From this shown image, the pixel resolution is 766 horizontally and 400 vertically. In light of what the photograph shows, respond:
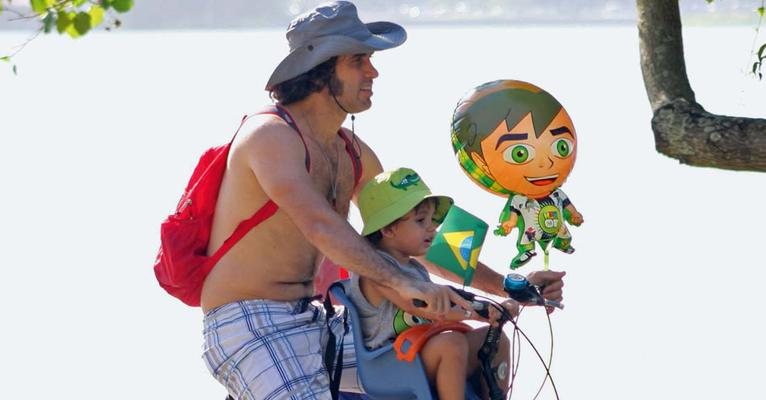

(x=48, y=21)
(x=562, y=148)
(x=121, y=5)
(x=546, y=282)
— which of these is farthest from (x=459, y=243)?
(x=48, y=21)

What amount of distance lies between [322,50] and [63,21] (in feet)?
2.20

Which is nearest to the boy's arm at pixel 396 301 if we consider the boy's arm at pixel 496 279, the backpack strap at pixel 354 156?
the boy's arm at pixel 496 279

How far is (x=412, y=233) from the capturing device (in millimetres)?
3982

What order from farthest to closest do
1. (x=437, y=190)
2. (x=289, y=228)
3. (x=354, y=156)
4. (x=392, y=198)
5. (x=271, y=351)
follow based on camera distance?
(x=437, y=190)
(x=354, y=156)
(x=289, y=228)
(x=271, y=351)
(x=392, y=198)

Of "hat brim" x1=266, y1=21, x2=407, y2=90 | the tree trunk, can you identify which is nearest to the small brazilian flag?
"hat brim" x1=266, y1=21, x2=407, y2=90

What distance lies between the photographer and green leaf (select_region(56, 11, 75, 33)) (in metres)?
3.73

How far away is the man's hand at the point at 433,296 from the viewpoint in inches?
146

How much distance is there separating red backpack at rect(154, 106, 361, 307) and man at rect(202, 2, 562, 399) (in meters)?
0.02

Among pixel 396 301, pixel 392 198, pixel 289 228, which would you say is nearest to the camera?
pixel 396 301

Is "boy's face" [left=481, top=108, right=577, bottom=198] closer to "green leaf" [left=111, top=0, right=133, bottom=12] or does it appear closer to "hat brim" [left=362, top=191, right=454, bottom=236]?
"hat brim" [left=362, top=191, right=454, bottom=236]

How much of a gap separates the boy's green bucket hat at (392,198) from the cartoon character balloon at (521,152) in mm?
138

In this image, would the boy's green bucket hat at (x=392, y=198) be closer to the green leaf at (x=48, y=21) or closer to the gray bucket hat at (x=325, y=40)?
the gray bucket hat at (x=325, y=40)

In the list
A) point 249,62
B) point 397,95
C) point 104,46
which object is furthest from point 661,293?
point 104,46

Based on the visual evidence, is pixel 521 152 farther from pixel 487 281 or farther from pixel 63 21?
pixel 63 21
